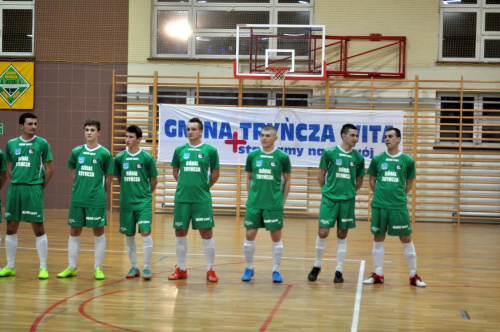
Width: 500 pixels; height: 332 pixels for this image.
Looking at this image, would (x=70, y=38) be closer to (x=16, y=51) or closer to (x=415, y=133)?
(x=16, y=51)

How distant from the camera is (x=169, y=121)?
14.1 meters

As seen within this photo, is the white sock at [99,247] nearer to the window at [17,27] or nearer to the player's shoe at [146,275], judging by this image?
the player's shoe at [146,275]

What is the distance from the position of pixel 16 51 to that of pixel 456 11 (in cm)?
1069

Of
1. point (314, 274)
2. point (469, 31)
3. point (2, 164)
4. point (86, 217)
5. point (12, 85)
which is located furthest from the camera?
point (12, 85)

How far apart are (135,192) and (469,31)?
35.0 feet

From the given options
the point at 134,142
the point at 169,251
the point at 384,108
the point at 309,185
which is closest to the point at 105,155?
the point at 134,142

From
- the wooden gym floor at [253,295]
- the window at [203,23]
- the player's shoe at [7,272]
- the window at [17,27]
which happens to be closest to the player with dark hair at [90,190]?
the wooden gym floor at [253,295]

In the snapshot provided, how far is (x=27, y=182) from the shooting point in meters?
6.81

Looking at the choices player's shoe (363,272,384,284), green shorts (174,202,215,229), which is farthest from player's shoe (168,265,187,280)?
player's shoe (363,272,384,284)

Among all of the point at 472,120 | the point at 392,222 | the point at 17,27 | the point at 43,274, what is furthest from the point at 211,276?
the point at 17,27

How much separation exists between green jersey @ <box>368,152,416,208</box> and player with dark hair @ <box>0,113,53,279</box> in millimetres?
3704

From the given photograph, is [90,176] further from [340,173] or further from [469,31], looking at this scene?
[469,31]

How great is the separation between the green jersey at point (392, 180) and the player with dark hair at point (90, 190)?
3021 mm

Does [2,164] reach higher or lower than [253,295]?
higher
